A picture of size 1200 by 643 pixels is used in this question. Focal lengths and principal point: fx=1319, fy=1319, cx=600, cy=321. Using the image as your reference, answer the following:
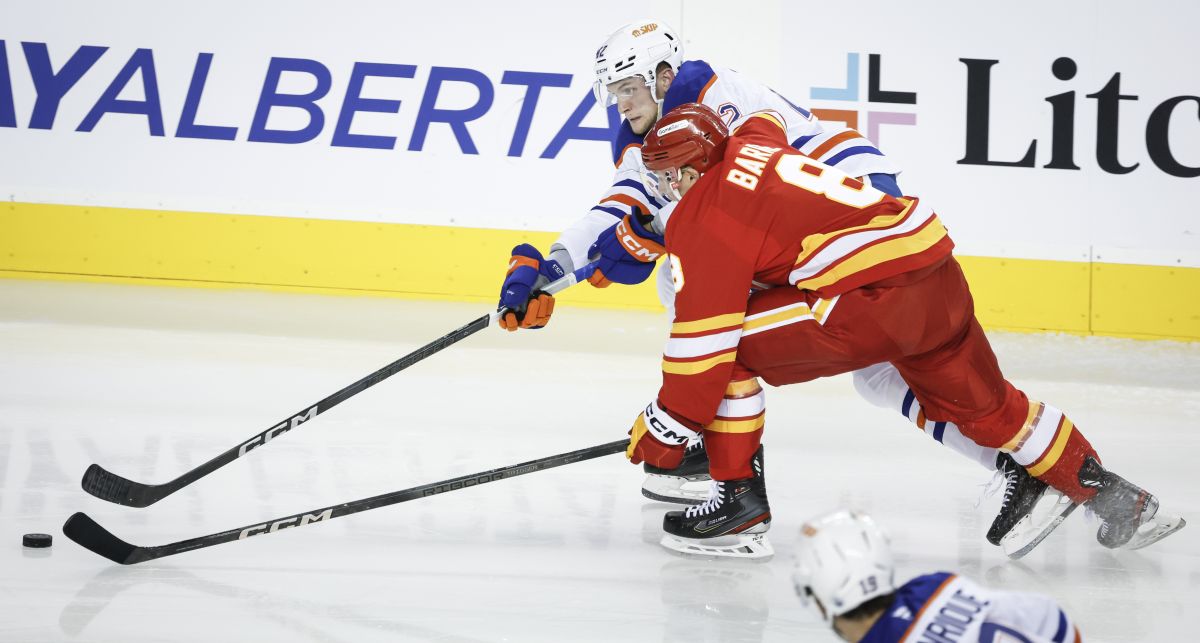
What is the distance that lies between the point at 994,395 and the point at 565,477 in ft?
3.56

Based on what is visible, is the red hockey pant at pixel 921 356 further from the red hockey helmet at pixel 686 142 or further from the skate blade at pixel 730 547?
the red hockey helmet at pixel 686 142

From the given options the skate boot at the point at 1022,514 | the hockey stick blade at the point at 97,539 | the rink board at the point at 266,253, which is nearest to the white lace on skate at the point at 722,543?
the skate boot at the point at 1022,514

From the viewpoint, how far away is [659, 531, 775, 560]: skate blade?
269 centimetres

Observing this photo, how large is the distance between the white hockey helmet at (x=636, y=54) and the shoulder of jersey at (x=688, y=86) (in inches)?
2.5

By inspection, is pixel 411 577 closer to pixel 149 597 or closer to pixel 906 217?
pixel 149 597

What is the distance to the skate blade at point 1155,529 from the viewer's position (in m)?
2.79

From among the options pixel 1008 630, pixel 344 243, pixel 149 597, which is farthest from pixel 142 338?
pixel 1008 630

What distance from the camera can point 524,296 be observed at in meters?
3.13

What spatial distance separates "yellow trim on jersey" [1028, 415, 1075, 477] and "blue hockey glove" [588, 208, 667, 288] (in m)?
1.02

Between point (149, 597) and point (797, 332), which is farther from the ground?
point (797, 332)

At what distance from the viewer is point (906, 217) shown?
255cm

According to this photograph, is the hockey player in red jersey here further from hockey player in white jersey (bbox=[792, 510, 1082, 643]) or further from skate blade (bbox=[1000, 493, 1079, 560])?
hockey player in white jersey (bbox=[792, 510, 1082, 643])

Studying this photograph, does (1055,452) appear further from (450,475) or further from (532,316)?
(450,475)

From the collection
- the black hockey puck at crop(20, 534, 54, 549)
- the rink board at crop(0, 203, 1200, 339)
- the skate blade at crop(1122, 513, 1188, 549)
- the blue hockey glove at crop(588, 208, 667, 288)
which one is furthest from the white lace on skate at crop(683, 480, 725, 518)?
the rink board at crop(0, 203, 1200, 339)
